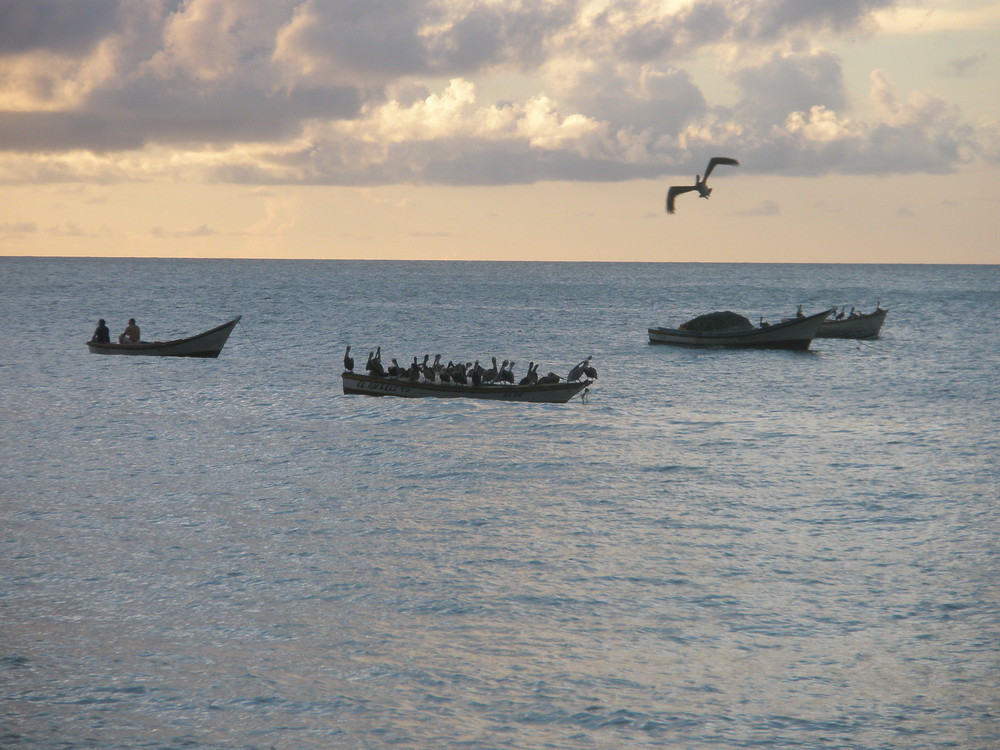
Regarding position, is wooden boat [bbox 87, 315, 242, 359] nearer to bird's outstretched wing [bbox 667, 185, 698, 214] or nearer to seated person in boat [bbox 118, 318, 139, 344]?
seated person in boat [bbox 118, 318, 139, 344]

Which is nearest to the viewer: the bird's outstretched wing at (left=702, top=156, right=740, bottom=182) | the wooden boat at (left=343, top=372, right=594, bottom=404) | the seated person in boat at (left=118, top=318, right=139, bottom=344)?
the bird's outstretched wing at (left=702, top=156, right=740, bottom=182)

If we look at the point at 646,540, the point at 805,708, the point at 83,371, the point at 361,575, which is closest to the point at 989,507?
the point at 646,540

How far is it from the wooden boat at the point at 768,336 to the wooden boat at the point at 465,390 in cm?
2320

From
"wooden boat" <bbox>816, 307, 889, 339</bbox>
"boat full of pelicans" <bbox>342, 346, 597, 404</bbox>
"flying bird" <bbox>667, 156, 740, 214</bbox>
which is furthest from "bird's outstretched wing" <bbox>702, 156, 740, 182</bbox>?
"wooden boat" <bbox>816, 307, 889, 339</bbox>

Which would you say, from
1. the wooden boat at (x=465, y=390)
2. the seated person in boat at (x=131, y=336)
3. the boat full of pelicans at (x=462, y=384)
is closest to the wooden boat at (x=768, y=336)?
the boat full of pelicans at (x=462, y=384)

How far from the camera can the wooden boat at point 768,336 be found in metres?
53.1

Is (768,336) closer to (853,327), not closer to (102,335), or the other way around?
(853,327)

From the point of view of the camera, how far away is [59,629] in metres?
13.1

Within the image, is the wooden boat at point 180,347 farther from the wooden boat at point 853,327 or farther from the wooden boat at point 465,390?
the wooden boat at point 853,327

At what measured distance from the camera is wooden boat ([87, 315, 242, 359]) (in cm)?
4338

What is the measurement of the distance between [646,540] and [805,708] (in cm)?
648

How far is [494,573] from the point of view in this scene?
15.7 meters

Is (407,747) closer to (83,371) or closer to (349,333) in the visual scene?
(83,371)

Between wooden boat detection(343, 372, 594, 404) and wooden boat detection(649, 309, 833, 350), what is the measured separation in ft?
76.1
